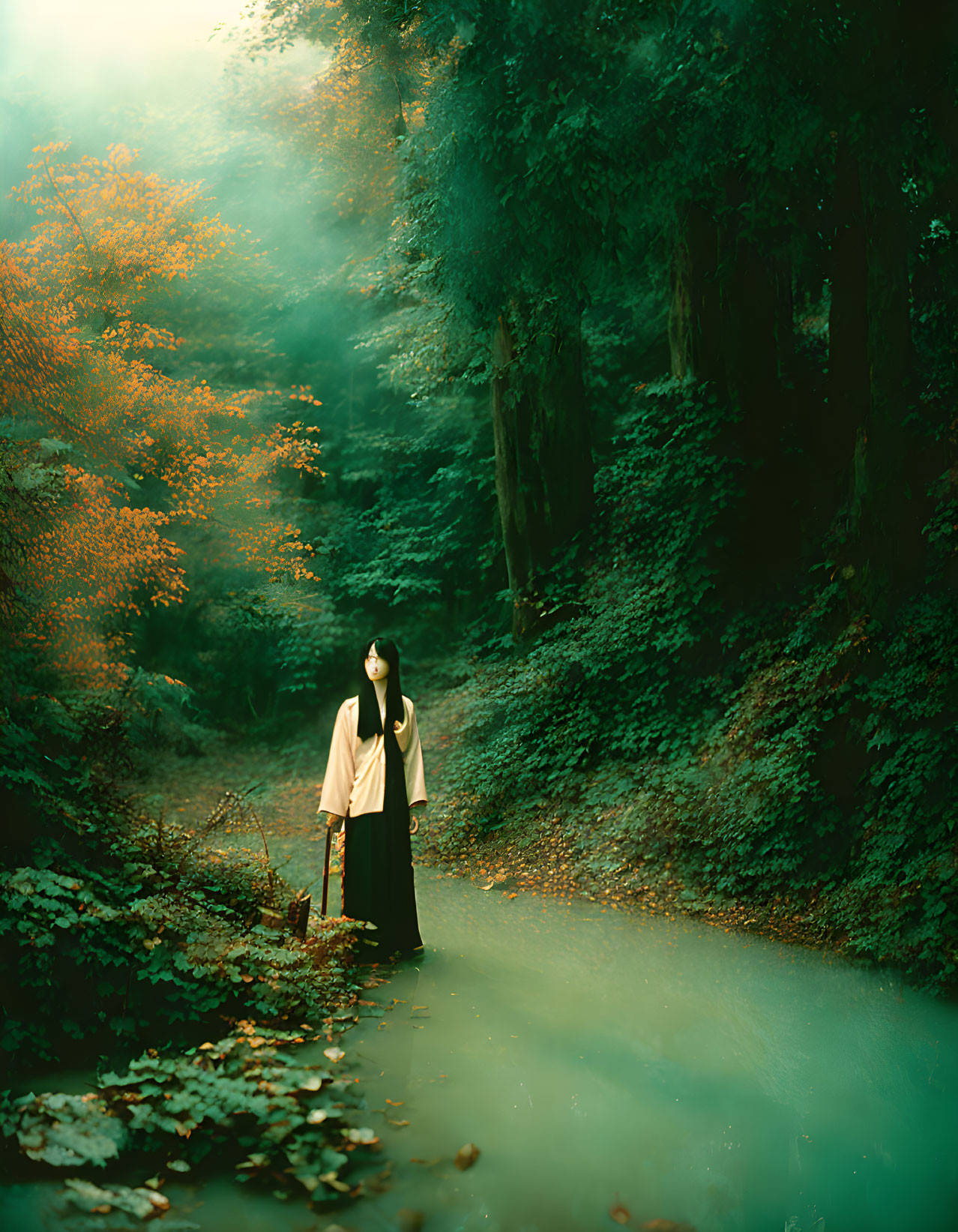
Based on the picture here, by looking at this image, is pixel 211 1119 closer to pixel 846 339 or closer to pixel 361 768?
pixel 361 768

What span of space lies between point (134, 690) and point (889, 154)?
9.33 meters

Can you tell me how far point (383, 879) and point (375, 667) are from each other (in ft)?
4.46

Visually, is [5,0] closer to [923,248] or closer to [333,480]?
[333,480]

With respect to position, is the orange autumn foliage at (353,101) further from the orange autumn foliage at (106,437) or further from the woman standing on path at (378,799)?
the woman standing on path at (378,799)

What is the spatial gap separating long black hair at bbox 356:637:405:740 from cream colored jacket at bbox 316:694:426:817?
42mm

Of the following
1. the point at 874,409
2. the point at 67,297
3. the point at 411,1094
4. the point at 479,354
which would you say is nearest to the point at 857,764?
the point at 874,409

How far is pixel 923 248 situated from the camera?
7438 mm

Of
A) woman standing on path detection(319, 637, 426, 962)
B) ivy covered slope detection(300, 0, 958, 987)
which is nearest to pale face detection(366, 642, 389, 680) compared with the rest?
woman standing on path detection(319, 637, 426, 962)

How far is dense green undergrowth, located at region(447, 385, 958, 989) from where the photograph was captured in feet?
19.3

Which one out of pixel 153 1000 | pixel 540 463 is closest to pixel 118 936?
pixel 153 1000

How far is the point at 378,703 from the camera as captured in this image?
6008 mm

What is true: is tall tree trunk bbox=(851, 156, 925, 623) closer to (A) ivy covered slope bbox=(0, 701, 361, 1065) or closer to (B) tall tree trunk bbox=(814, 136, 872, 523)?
(B) tall tree trunk bbox=(814, 136, 872, 523)

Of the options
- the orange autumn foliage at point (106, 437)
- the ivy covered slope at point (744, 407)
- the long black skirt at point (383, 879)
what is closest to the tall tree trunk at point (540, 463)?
the ivy covered slope at point (744, 407)

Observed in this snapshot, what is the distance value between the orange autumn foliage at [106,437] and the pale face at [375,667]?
294cm
